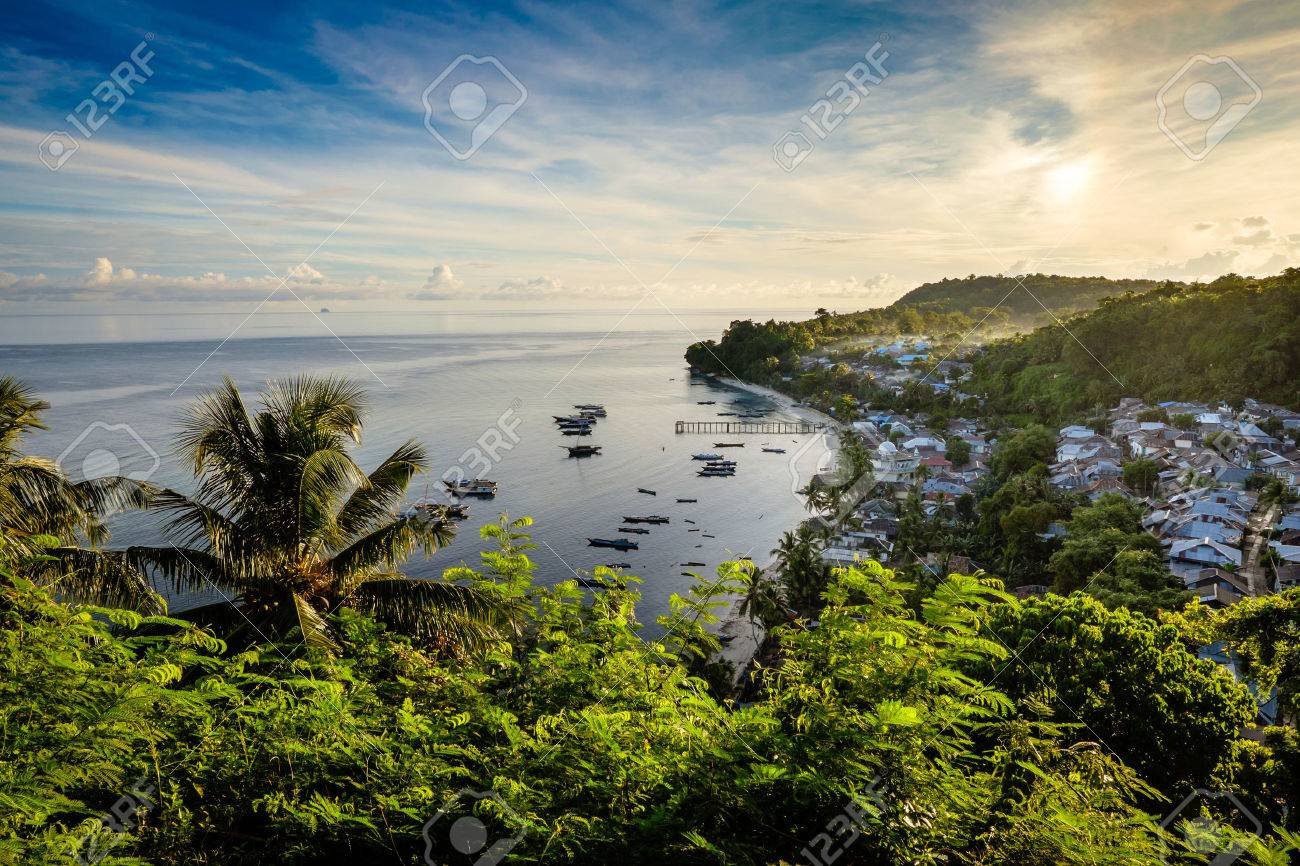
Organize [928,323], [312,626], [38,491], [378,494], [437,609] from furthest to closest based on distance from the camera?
[928,323] < [378,494] < [38,491] < [437,609] < [312,626]

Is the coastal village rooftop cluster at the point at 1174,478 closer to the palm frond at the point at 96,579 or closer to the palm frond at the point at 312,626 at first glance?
the palm frond at the point at 312,626

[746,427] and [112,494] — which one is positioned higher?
[112,494]

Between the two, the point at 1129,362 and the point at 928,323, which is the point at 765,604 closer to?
the point at 1129,362

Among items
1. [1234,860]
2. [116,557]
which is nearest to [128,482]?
[116,557]

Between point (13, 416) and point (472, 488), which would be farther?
point (472, 488)

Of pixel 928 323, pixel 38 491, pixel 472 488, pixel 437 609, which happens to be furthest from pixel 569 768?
pixel 928 323

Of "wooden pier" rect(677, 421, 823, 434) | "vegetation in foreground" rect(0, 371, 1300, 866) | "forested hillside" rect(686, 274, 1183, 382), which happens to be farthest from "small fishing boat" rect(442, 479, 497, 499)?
"forested hillside" rect(686, 274, 1183, 382)

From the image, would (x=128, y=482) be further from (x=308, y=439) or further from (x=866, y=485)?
(x=866, y=485)

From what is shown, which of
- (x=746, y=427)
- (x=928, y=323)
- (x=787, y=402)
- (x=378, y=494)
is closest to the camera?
(x=378, y=494)
